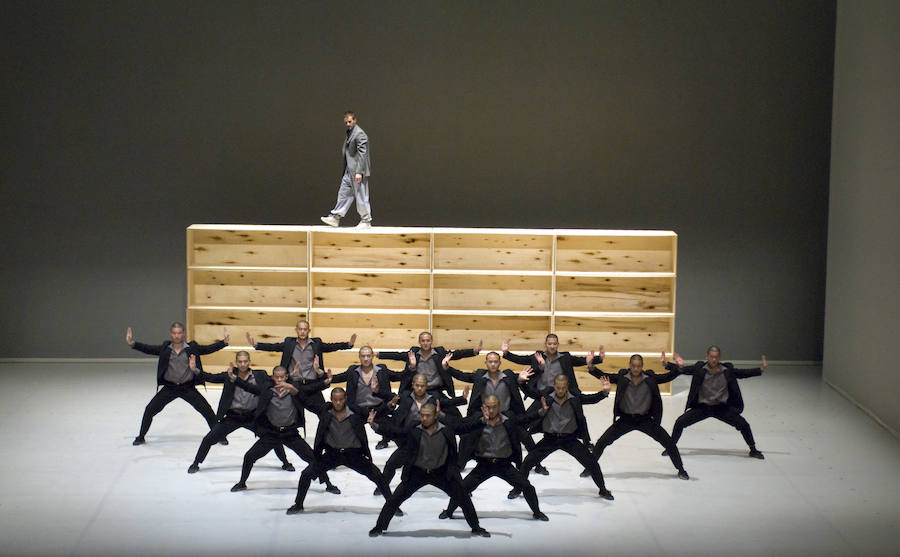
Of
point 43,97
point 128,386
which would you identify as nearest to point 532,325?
point 128,386

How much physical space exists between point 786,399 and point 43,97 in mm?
9524

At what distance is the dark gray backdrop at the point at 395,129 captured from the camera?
13.8 metres

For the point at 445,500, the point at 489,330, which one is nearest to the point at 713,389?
the point at 445,500

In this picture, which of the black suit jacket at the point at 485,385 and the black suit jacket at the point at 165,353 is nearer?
the black suit jacket at the point at 485,385

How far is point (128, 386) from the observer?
1298 centimetres

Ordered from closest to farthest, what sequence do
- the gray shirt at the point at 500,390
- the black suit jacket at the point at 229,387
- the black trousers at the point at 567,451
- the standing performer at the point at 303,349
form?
the black trousers at the point at 567,451
the black suit jacket at the point at 229,387
the gray shirt at the point at 500,390
the standing performer at the point at 303,349

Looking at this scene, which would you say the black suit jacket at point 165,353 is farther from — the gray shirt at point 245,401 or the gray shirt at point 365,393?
the gray shirt at point 365,393

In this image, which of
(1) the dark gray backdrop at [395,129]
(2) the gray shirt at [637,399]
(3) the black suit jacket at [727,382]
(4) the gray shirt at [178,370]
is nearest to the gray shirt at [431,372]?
(2) the gray shirt at [637,399]

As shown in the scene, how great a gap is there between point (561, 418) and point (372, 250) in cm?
439

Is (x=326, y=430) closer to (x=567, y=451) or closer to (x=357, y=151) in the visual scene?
(x=567, y=451)

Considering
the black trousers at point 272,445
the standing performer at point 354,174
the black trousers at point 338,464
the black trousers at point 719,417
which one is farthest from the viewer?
the standing performer at point 354,174

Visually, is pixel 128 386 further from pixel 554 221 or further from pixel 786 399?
pixel 786 399

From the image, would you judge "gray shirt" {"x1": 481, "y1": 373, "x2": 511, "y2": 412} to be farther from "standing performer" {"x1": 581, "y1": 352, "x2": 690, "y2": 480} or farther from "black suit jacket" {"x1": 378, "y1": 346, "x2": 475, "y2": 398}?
"standing performer" {"x1": 581, "y1": 352, "x2": 690, "y2": 480}

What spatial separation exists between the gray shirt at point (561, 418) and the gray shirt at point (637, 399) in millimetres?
826
